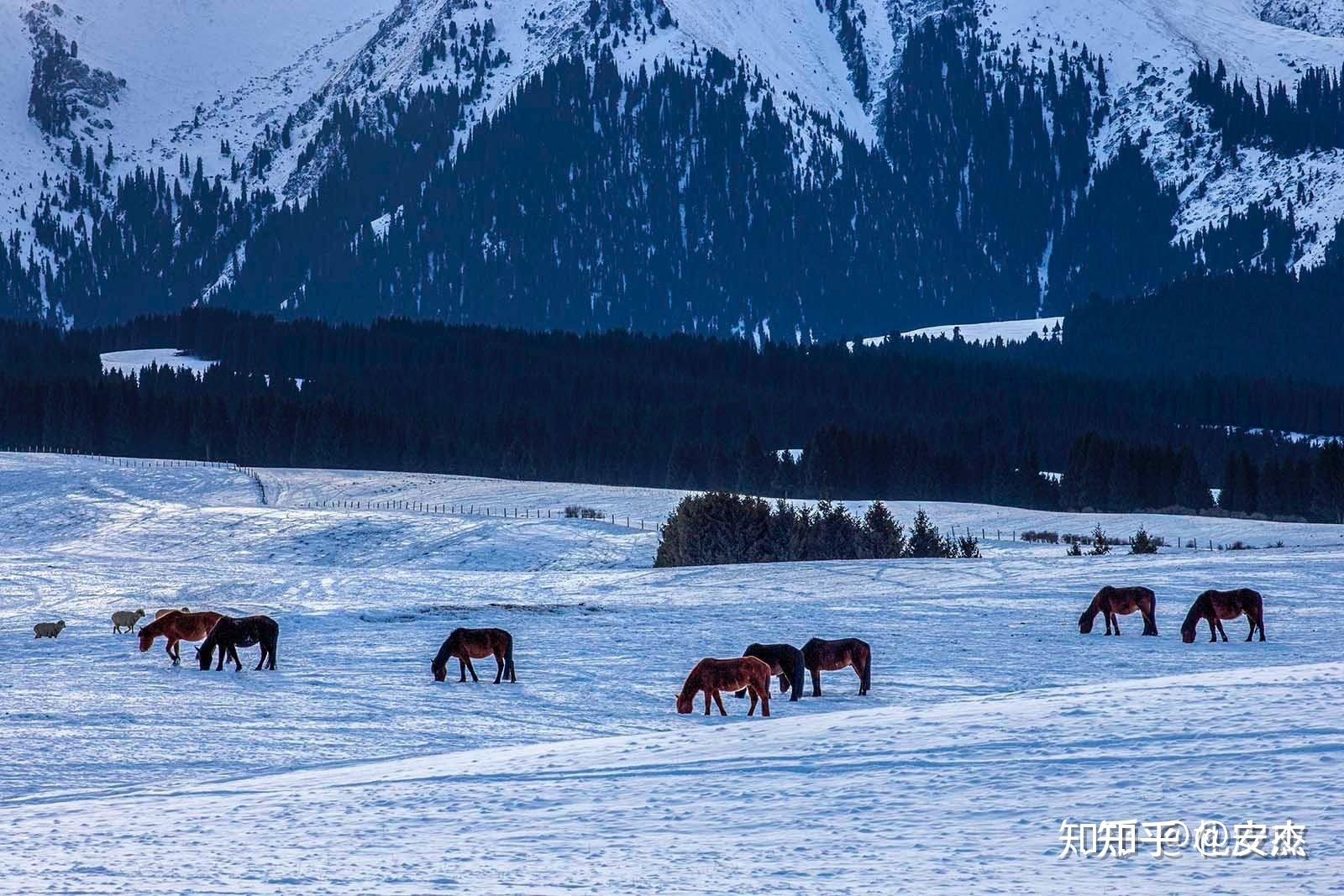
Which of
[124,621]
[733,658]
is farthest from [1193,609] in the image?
[124,621]

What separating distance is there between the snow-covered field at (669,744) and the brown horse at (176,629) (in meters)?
0.44

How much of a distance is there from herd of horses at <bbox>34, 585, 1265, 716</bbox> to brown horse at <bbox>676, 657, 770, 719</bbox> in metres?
0.01

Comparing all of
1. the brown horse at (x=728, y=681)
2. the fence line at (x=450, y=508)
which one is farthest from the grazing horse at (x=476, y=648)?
the fence line at (x=450, y=508)

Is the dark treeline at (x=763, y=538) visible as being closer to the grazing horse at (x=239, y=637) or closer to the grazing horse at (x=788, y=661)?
the grazing horse at (x=239, y=637)

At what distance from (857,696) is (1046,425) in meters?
138

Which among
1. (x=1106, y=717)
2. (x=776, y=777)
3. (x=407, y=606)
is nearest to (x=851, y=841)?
(x=776, y=777)

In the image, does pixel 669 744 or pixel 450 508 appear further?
pixel 450 508

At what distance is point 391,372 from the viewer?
596 feet

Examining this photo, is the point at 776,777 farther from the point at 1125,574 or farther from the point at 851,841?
the point at 1125,574

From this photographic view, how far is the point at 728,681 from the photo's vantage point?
20.7 m

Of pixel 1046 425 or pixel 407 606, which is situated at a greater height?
pixel 1046 425

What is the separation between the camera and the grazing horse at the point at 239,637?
26.6m

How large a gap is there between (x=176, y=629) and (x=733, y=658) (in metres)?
9.72

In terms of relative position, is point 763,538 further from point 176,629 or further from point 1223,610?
point 176,629
